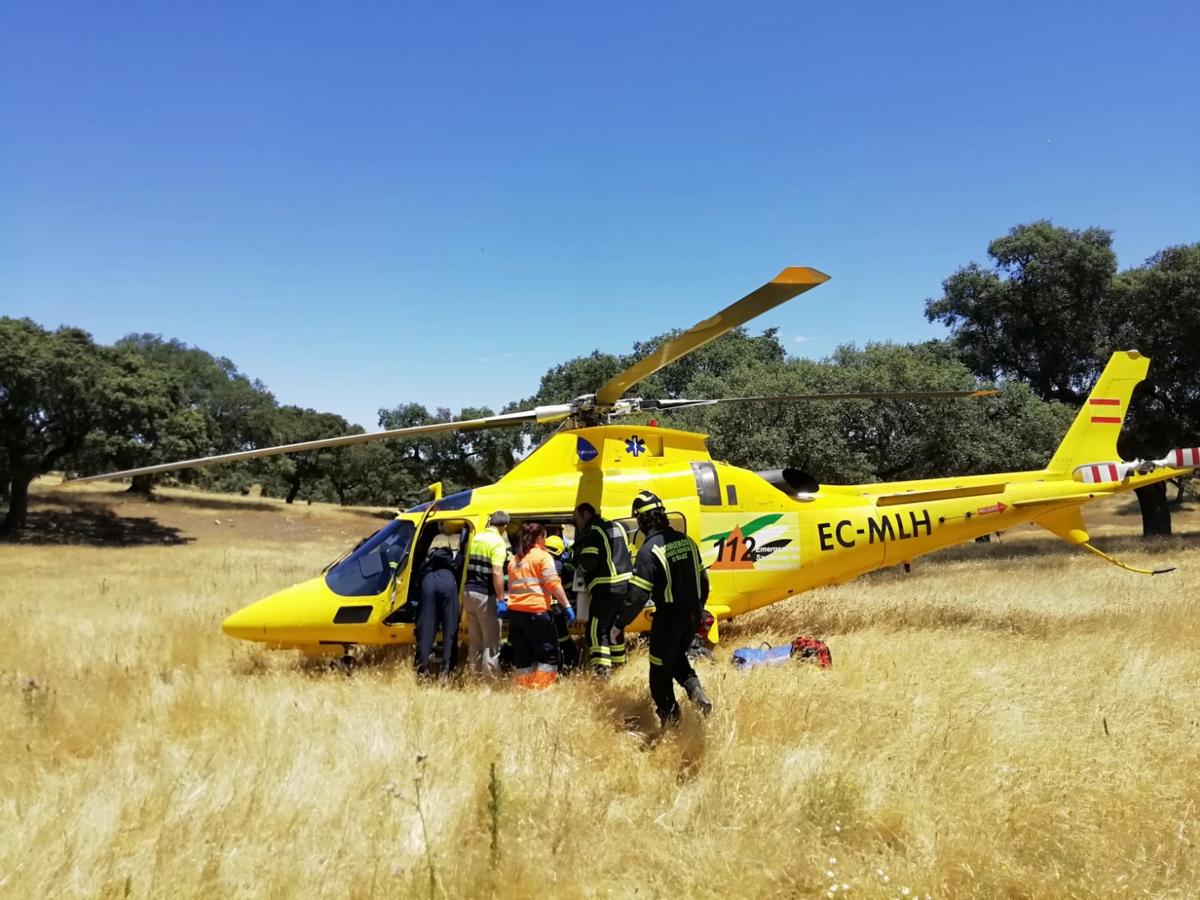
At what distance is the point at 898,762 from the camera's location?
494 centimetres

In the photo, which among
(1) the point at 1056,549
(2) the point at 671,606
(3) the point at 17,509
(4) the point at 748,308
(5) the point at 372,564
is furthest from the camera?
(3) the point at 17,509

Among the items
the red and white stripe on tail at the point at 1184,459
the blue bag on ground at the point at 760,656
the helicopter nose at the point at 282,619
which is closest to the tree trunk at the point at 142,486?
the helicopter nose at the point at 282,619

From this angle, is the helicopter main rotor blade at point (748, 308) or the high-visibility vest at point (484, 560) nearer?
the helicopter main rotor blade at point (748, 308)

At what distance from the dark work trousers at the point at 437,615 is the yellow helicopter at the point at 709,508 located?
0.39 metres

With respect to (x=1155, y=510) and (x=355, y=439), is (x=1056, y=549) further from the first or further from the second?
(x=355, y=439)

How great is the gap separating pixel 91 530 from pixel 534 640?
33221mm

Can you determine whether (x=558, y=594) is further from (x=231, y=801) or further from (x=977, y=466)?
(x=977, y=466)

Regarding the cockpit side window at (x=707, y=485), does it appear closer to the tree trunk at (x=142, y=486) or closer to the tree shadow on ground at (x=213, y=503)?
the tree shadow on ground at (x=213, y=503)

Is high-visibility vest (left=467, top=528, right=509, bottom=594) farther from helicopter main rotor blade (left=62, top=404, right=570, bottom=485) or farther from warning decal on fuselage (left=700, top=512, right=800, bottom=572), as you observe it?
warning decal on fuselage (left=700, top=512, right=800, bottom=572)

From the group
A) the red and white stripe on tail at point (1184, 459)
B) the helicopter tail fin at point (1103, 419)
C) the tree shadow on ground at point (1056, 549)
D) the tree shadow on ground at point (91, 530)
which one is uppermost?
the helicopter tail fin at point (1103, 419)

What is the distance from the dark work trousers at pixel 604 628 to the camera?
648 cm

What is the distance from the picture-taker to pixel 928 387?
2092 cm

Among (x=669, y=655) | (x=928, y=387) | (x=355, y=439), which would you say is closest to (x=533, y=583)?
(x=669, y=655)

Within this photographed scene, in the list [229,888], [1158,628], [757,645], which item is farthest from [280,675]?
[1158,628]
